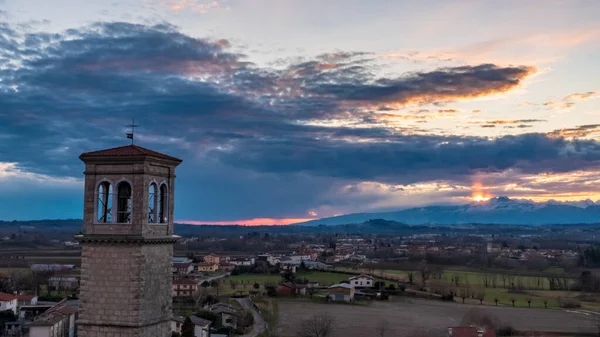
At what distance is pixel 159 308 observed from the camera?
13.8 m

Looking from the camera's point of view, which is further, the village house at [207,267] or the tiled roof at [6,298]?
the village house at [207,267]

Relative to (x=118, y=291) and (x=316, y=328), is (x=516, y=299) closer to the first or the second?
(x=316, y=328)

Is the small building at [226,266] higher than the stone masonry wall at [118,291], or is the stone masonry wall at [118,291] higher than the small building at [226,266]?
the stone masonry wall at [118,291]

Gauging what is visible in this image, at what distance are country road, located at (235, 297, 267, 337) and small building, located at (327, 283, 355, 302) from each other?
8351mm

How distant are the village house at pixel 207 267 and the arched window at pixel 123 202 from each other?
77.5 metres

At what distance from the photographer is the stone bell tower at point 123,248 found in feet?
43.7

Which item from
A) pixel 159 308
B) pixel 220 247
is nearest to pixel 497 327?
pixel 159 308

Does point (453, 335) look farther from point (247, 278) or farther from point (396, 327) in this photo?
point (247, 278)

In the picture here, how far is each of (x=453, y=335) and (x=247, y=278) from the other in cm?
4756

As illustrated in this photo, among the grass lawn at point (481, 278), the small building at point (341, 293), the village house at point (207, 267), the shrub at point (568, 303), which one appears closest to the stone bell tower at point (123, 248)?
the small building at point (341, 293)

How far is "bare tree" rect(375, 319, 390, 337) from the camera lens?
140 ft

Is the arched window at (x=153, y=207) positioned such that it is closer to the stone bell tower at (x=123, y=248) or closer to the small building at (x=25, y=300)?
the stone bell tower at (x=123, y=248)

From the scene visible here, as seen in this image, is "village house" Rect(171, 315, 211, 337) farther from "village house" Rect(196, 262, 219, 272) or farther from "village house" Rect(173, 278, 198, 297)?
"village house" Rect(196, 262, 219, 272)

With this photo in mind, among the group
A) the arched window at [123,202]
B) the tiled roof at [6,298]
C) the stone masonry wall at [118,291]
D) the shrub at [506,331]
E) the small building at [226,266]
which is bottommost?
the shrub at [506,331]
